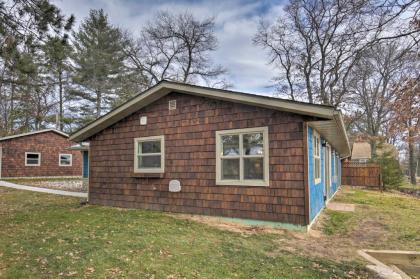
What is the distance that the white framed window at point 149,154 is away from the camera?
8.06m

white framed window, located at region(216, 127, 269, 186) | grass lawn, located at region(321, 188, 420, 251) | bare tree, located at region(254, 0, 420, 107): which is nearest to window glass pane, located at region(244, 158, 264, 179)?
white framed window, located at region(216, 127, 269, 186)

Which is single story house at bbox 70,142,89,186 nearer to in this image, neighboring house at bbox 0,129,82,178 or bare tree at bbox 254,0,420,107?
neighboring house at bbox 0,129,82,178

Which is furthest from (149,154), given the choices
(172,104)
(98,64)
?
(98,64)

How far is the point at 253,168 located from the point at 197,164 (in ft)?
4.85

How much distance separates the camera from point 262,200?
21.2 ft

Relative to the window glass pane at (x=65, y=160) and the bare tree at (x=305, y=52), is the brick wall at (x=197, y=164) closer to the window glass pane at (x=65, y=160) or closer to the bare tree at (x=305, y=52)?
the bare tree at (x=305, y=52)

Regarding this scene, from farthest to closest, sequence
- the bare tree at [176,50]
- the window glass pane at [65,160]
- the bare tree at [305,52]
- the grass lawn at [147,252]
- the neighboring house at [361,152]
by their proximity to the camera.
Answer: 1. the neighboring house at [361,152]
2. the bare tree at [176,50]
3. the window glass pane at [65,160]
4. the bare tree at [305,52]
5. the grass lawn at [147,252]

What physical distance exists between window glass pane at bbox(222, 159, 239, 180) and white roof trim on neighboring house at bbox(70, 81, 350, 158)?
141 cm

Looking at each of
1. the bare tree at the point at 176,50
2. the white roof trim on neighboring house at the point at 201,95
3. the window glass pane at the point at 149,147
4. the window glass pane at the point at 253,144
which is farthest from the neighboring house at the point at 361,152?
the window glass pane at the point at 149,147

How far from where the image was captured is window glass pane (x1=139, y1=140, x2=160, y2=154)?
8.20 meters

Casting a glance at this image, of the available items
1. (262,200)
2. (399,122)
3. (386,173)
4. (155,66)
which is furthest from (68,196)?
(386,173)

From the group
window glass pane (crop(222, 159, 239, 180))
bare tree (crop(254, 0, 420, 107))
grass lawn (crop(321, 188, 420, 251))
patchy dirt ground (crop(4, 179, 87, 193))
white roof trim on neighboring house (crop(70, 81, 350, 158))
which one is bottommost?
grass lawn (crop(321, 188, 420, 251))

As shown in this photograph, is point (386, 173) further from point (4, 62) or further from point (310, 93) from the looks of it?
point (4, 62)

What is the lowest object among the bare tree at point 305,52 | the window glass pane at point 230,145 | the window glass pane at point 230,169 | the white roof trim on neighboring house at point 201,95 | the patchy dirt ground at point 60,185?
the patchy dirt ground at point 60,185
